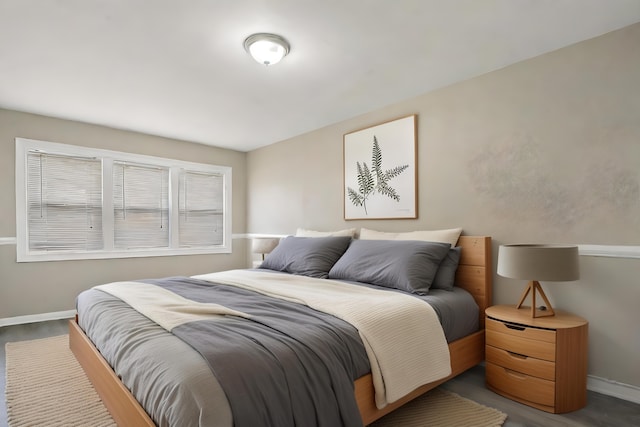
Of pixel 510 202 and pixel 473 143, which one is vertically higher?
pixel 473 143

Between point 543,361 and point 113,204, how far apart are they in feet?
15.1

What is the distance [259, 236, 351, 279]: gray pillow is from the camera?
3.21 meters

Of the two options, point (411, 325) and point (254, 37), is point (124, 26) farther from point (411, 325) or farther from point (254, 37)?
point (411, 325)

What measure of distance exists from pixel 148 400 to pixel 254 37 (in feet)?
6.85

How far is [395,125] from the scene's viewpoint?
3.43 metres

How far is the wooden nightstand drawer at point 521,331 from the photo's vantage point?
2012 millimetres

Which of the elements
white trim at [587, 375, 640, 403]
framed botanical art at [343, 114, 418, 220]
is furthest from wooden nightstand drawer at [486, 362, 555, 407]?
framed botanical art at [343, 114, 418, 220]

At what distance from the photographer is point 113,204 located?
4.32 meters

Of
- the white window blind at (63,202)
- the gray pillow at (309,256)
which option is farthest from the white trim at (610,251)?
the white window blind at (63,202)

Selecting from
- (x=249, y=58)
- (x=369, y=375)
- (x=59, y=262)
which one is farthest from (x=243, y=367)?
(x=59, y=262)

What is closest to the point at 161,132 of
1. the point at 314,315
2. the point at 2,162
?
the point at 2,162

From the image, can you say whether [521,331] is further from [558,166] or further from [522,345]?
[558,166]

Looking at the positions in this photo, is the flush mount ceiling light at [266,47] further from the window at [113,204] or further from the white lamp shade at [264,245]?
the window at [113,204]

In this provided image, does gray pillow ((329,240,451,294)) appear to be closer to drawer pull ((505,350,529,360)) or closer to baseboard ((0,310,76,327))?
drawer pull ((505,350,529,360))
